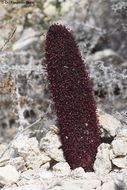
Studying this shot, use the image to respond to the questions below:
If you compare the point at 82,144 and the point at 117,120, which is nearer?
the point at 82,144

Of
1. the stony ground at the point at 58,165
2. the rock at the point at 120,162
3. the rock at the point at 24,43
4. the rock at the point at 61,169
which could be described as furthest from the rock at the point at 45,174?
the rock at the point at 24,43

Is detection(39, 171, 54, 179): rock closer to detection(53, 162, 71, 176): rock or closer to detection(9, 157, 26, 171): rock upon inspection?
detection(53, 162, 71, 176): rock

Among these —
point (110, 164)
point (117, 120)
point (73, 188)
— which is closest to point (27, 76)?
point (117, 120)

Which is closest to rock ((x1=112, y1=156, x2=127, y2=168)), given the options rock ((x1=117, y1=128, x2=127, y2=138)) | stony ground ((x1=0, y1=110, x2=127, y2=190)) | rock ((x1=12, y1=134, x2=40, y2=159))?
stony ground ((x1=0, y1=110, x2=127, y2=190))

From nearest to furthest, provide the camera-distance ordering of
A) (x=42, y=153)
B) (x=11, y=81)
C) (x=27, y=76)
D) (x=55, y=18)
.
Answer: (x=42, y=153) < (x=11, y=81) < (x=27, y=76) < (x=55, y=18)

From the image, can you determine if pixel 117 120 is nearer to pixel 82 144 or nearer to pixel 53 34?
pixel 82 144

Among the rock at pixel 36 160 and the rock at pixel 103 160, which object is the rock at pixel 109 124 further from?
the rock at pixel 36 160

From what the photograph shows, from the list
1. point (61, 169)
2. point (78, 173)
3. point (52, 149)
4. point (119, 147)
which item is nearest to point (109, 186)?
point (78, 173)
